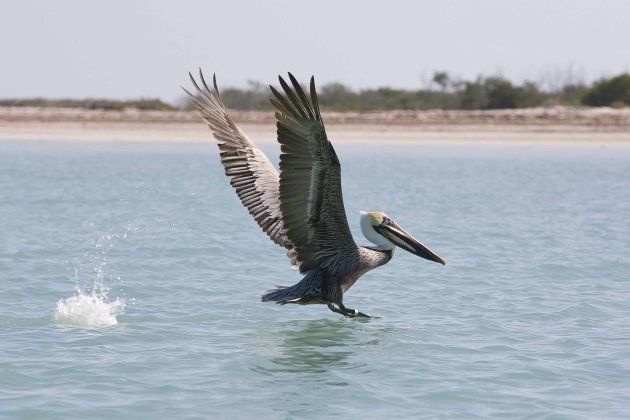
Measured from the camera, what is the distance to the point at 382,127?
3672 cm

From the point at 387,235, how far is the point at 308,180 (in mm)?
981

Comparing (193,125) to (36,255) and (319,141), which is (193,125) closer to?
(36,255)

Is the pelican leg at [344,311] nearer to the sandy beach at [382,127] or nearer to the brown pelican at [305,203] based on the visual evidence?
the brown pelican at [305,203]

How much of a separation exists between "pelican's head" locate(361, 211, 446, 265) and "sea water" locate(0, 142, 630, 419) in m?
0.56

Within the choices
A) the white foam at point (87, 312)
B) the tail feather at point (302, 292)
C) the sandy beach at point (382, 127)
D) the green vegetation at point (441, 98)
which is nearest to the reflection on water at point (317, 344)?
the tail feather at point (302, 292)

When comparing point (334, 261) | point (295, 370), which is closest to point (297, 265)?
point (334, 261)

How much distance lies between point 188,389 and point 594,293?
4.25 meters

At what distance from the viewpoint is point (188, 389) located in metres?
5.69

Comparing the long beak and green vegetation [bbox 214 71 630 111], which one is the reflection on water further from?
green vegetation [bbox 214 71 630 111]

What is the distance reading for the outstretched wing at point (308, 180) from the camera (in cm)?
614

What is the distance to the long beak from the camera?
7.02 m

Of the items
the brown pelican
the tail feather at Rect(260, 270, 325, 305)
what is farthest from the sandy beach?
the tail feather at Rect(260, 270, 325, 305)

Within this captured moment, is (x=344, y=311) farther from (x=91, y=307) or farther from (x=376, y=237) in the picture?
(x=91, y=307)

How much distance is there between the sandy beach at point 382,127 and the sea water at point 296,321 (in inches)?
690
